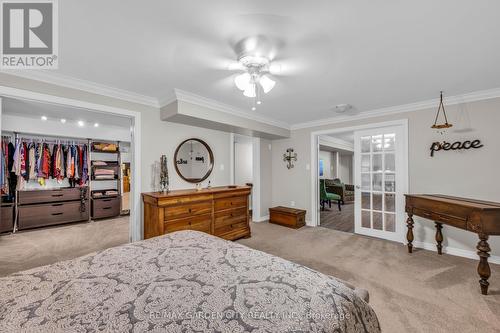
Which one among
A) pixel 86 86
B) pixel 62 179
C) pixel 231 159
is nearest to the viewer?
pixel 86 86

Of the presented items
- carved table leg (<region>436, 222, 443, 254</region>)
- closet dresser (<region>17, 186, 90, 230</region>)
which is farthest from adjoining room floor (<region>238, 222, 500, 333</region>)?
closet dresser (<region>17, 186, 90, 230</region>)

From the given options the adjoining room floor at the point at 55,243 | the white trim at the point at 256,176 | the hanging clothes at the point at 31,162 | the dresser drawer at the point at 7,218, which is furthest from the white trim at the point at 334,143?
the dresser drawer at the point at 7,218

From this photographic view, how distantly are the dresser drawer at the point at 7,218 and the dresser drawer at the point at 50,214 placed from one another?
105mm

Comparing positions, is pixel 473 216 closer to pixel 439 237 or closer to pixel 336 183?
pixel 439 237

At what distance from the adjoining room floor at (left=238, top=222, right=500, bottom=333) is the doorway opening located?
111cm

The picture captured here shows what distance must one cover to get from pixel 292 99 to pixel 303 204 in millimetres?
2460

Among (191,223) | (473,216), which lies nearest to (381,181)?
(473,216)

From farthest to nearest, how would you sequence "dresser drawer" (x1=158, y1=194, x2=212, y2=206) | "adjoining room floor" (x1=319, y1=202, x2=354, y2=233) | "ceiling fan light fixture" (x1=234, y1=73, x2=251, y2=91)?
1. "adjoining room floor" (x1=319, y1=202, x2=354, y2=233)
2. "dresser drawer" (x1=158, y1=194, x2=212, y2=206)
3. "ceiling fan light fixture" (x1=234, y1=73, x2=251, y2=91)

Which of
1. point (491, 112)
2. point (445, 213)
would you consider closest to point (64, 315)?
point (445, 213)

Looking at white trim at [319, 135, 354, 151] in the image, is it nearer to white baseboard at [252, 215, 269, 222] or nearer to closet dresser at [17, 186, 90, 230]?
white baseboard at [252, 215, 269, 222]

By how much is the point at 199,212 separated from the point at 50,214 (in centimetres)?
345

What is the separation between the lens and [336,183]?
24.5 feet

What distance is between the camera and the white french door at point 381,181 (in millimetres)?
3527

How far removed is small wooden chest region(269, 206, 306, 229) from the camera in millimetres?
4324
